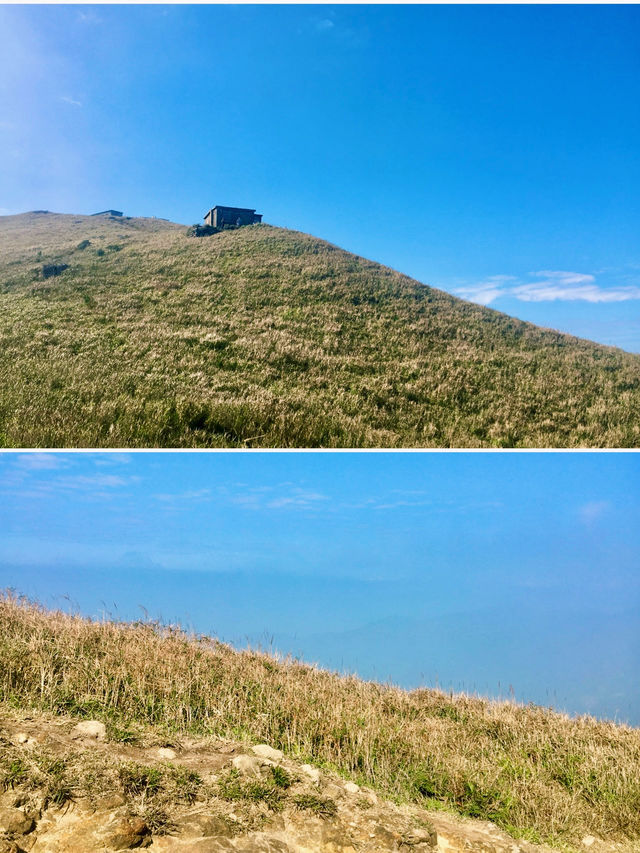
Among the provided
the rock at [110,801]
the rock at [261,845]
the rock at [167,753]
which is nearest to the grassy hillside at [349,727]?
the rock at [167,753]

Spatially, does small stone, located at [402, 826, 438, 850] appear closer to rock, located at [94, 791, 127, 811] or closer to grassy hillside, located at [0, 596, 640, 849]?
grassy hillside, located at [0, 596, 640, 849]

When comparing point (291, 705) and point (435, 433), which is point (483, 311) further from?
point (291, 705)

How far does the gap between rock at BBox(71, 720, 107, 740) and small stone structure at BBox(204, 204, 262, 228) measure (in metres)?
68.0

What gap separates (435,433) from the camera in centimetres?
1571

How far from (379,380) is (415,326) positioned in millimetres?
13661

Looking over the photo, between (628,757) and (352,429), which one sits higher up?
(352,429)

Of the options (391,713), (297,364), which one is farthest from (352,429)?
(297,364)

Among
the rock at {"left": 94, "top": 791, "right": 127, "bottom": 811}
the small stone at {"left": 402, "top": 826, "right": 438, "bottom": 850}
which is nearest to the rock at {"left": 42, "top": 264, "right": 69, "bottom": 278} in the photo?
the rock at {"left": 94, "top": 791, "right": 127, "bottom": 811}

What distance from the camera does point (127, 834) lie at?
4918mm

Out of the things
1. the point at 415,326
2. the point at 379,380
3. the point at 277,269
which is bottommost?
the point at 379,380

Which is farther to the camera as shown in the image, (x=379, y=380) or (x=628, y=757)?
(x=379, y=380)

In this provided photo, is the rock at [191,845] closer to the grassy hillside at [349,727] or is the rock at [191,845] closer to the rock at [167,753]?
the rock at [167,753]

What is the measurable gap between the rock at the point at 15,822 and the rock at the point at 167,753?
5.74 feet

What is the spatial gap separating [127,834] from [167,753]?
1603 millimetres
